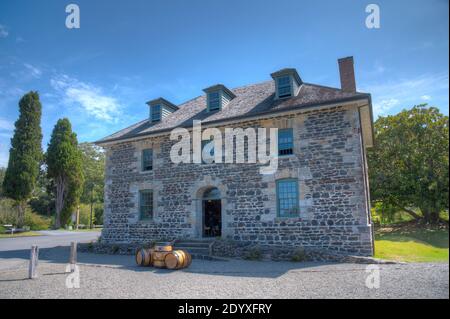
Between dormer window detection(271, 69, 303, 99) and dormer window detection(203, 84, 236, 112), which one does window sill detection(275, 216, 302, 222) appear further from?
dormer window detection(203, 84, 236, 112)

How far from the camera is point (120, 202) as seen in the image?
674 inches

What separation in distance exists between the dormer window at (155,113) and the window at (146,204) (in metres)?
4.29

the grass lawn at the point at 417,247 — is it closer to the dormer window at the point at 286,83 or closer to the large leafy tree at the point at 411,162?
the large leafy tree at the point at 411,162

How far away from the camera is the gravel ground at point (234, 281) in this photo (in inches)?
275

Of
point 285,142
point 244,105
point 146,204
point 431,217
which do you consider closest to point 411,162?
point 431,217

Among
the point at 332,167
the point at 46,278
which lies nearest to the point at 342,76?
the point at 332,167

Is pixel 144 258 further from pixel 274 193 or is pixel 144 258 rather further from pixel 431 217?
pixel 431 217

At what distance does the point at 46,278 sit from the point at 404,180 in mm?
20718

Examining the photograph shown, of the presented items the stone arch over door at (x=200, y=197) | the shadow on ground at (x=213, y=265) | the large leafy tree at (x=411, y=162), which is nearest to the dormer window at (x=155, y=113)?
the stone arch over door at (x=200, y=197)

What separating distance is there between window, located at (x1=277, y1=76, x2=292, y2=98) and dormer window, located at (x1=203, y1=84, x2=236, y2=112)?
9.72 ft

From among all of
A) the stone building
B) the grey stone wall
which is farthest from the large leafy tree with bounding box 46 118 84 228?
the grey stone wall

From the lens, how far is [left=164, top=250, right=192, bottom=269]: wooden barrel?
10.5 metres

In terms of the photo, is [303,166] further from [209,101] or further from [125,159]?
[125,159]

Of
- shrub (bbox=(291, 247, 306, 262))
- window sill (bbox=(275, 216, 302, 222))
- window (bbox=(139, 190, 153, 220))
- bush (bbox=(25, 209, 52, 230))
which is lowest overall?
shrub (bbox=(291, 247, 306, 262))
